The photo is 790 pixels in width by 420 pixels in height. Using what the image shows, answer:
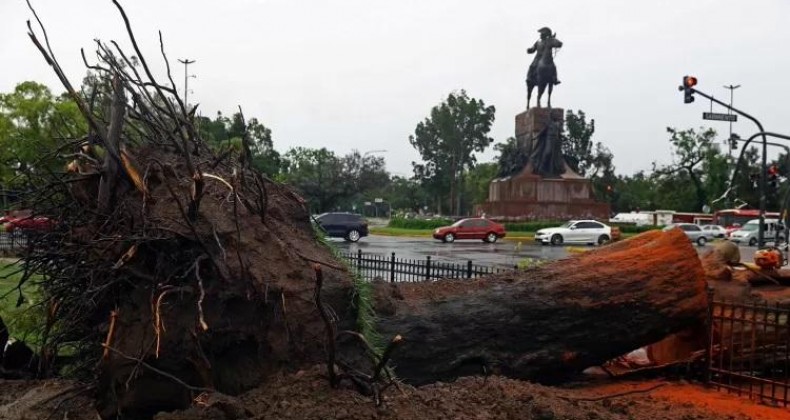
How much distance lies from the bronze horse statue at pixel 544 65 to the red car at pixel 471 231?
1021cm

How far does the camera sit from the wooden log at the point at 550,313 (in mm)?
5000

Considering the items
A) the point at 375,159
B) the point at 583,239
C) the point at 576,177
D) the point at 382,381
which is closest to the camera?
the point at 382,381

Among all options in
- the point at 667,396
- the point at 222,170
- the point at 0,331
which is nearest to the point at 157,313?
the point at 222,170

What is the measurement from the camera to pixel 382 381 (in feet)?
10.6

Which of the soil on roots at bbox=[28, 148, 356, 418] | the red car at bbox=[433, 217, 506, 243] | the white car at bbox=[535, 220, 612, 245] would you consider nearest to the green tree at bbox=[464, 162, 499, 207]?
the red car at bbox=[433, 217, 506, 243]

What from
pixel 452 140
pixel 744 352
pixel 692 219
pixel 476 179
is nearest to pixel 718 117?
pixel 744 352

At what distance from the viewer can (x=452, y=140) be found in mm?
77688

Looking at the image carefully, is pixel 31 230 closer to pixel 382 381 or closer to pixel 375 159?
pixel 382 381

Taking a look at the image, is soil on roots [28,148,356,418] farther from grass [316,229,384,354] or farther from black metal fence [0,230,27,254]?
black metal fence [0,230,27,254]

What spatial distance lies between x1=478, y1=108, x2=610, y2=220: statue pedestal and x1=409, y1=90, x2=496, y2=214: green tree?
38.8 metres

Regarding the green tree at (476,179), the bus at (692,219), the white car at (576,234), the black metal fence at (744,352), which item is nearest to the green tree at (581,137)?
the green tree at (476,179)

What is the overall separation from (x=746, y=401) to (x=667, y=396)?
0.71 metres

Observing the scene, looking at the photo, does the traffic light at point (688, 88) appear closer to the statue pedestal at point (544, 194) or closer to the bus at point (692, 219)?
the statue pedestal at point (544, 194)

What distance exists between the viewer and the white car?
95.9 ft
